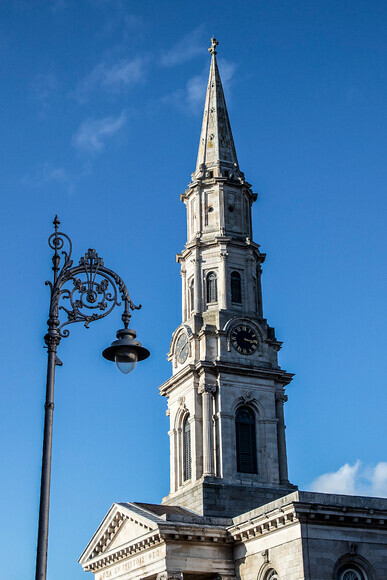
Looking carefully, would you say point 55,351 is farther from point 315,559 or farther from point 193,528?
point 193,528

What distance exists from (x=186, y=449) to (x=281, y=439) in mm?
5009

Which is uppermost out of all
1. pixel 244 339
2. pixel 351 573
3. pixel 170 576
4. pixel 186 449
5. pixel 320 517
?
pixel 244 339

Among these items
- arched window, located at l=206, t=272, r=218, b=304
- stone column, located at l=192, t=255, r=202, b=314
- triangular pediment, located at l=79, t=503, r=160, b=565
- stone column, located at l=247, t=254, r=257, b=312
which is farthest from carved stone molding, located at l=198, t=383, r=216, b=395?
triangular pediment, located at l=79, t=503, r=160, b=565

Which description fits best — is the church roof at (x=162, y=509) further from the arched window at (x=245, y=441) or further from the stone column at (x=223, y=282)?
the stone column at (x=223, y=282)

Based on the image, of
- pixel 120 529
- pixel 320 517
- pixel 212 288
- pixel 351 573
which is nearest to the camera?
pixel 320 517

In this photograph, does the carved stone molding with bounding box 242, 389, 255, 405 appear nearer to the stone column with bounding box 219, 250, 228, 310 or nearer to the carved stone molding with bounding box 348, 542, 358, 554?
the stone column with bounding box 219, 250, 228, 310

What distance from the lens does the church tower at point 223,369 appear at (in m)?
42.0

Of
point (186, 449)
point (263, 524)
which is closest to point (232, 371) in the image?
point (186, 449)

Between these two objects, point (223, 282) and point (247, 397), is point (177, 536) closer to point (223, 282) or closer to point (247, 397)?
point (247, 397)

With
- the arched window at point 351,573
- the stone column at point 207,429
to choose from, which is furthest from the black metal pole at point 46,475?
the stone column at point 207,429

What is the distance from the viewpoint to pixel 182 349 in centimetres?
4647

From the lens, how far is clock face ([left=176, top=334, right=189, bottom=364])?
4591 cm

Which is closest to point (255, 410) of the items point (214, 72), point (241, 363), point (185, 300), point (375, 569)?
point (241, 363)

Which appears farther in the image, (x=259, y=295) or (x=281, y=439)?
(x=259, y=295)
